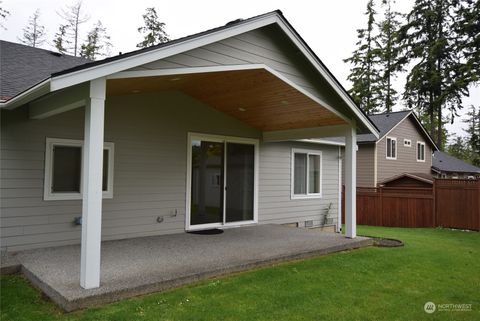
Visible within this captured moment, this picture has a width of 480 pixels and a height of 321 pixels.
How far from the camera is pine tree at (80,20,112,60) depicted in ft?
70.4

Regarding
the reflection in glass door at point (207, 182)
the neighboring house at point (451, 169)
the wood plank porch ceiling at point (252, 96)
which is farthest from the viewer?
the neighboring house at point (451, 169)

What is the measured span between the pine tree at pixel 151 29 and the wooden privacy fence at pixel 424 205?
16775 mm

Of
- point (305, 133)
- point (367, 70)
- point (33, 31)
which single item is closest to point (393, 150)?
point (367, 70)

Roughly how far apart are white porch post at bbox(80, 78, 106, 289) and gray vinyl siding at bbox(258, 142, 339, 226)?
5373mm

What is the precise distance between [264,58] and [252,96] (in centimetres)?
131

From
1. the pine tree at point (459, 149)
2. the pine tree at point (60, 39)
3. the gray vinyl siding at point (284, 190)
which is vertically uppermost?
the pine tree at point (60, 39)

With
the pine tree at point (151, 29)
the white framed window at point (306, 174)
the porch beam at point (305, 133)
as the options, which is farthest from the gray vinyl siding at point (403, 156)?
the pine tree at point (151, 29)

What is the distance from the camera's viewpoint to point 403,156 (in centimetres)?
1966

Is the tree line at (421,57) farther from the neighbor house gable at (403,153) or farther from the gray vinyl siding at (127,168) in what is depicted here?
the gray vinyl siding at (127,168)

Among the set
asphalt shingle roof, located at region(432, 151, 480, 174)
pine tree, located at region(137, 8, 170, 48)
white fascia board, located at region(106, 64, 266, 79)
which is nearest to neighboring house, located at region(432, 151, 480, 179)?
asphalt shingle roof, located at region(432, 151, 480, 174)

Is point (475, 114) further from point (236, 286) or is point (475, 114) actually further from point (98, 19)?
point (236, 286)

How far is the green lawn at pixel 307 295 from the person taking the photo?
3.55 meters

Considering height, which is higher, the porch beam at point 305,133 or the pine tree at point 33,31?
the pine tree at point 33,31

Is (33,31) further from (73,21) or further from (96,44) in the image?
(96,44)
